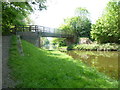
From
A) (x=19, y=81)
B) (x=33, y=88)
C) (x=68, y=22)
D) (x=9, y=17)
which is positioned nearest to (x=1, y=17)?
(x=9, y=17)

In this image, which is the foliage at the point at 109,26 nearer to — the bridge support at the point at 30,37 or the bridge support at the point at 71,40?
the bridge support at the point at 71,40

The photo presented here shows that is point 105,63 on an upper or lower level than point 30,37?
lower

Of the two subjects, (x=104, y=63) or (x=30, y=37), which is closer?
(x=104, y=63)

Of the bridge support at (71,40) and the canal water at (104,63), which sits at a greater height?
the bridge support at (71,40)

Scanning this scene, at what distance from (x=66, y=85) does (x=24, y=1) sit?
6.99 meters

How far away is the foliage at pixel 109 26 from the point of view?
22.6 meters

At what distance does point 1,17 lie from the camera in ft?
33.7

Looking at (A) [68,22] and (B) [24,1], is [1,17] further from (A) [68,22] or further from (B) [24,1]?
(A) [68,22]

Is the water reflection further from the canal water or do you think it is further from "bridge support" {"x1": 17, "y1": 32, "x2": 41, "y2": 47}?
"bridge support" {"x1": 17, "y1": 32, "x2": 41, "y2": 47}

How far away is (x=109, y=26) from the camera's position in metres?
23.8

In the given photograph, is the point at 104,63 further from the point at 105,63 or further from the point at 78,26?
the point at 78,26

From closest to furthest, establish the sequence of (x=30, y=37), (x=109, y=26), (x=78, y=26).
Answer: (x=30, y=37), (x=109, y=26), (x=78, y=26)

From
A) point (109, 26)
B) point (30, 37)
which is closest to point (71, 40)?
point (109, 26)

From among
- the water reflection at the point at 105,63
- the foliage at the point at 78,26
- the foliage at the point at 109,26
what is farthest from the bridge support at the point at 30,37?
the foliage at the point at 78,26
